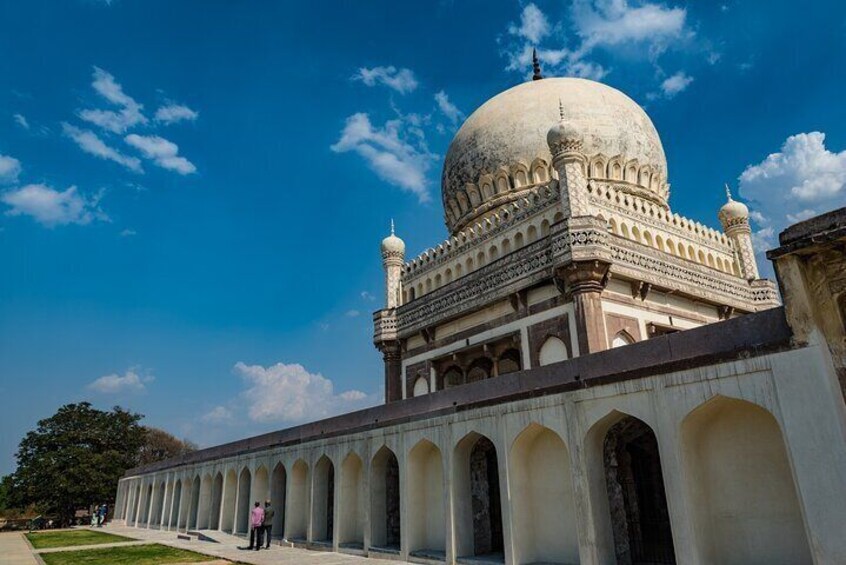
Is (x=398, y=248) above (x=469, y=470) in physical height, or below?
above

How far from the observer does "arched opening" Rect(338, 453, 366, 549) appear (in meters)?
15.0

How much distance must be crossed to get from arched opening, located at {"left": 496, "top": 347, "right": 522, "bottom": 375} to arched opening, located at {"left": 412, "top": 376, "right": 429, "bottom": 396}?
123 inches

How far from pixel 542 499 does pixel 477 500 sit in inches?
72.0

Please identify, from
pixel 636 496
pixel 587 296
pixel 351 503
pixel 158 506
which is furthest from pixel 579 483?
pixel 158 506

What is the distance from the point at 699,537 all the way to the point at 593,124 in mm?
16208

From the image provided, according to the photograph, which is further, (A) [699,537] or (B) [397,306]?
(B) [397,306]

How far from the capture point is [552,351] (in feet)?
→ 55.2

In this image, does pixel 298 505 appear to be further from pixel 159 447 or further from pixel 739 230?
pixel 159 447

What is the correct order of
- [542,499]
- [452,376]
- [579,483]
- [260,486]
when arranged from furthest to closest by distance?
[452,376], [260,486], [542,499], [579,483]

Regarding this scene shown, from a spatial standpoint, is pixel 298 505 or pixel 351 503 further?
pixel 298 505

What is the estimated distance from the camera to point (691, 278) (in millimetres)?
18625

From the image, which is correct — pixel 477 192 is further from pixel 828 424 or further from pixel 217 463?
pixel 828 424

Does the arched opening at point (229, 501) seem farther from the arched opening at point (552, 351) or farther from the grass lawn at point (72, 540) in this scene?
the arched opening at point (552, 351)

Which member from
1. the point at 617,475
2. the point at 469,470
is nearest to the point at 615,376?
the point at 617,475
